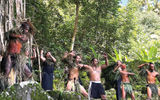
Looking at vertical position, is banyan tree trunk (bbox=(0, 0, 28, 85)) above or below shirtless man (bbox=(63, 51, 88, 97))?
Answer: above

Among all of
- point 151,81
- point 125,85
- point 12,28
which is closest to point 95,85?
point 125,85

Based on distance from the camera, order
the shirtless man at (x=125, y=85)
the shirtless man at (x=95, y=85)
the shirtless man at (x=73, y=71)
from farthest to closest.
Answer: the shirtless man at (x=125, y=85) < the shirtless man at (x=95, y=85) < the shirtless man at (x=73, y=71)

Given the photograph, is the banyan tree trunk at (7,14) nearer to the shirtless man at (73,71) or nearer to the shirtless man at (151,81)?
the shirtless man at (73,71)

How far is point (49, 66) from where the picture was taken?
17.4 feet

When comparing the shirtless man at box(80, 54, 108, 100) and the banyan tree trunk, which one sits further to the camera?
the shirtless man at box(80, 54, 108, 100)

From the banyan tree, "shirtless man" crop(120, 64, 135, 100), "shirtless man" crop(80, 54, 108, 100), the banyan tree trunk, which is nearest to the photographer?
the banyan tree

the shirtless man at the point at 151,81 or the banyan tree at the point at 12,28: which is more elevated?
the banyan tree at the point at 12,28

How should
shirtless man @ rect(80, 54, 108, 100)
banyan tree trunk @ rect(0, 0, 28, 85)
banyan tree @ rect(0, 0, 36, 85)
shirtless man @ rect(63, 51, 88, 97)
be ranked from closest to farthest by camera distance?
banyan tree @ rect(0, 0, 36, 85), banyan tree trunk @ rect(0, 0, 28, 85), shirtless man @ rect(63, 51, 88, 97), shirtless man @ rect(80, 54, 108, 100)

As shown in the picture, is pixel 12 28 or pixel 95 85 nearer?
pixel 12 28

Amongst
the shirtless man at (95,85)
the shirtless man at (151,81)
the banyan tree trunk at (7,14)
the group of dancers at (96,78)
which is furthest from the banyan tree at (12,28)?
the shirtless man at (151,81)

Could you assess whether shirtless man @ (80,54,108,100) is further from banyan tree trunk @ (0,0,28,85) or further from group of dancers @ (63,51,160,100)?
banyan tree trunk @ (0,0,28,85)

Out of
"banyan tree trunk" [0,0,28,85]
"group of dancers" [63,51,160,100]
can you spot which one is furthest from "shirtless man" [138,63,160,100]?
"banyan tree trunk" [0,0,28,85]

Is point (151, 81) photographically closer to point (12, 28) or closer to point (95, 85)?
point (95, 85)

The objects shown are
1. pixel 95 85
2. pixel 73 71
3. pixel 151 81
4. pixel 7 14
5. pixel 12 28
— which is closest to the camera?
pixel 12 28
